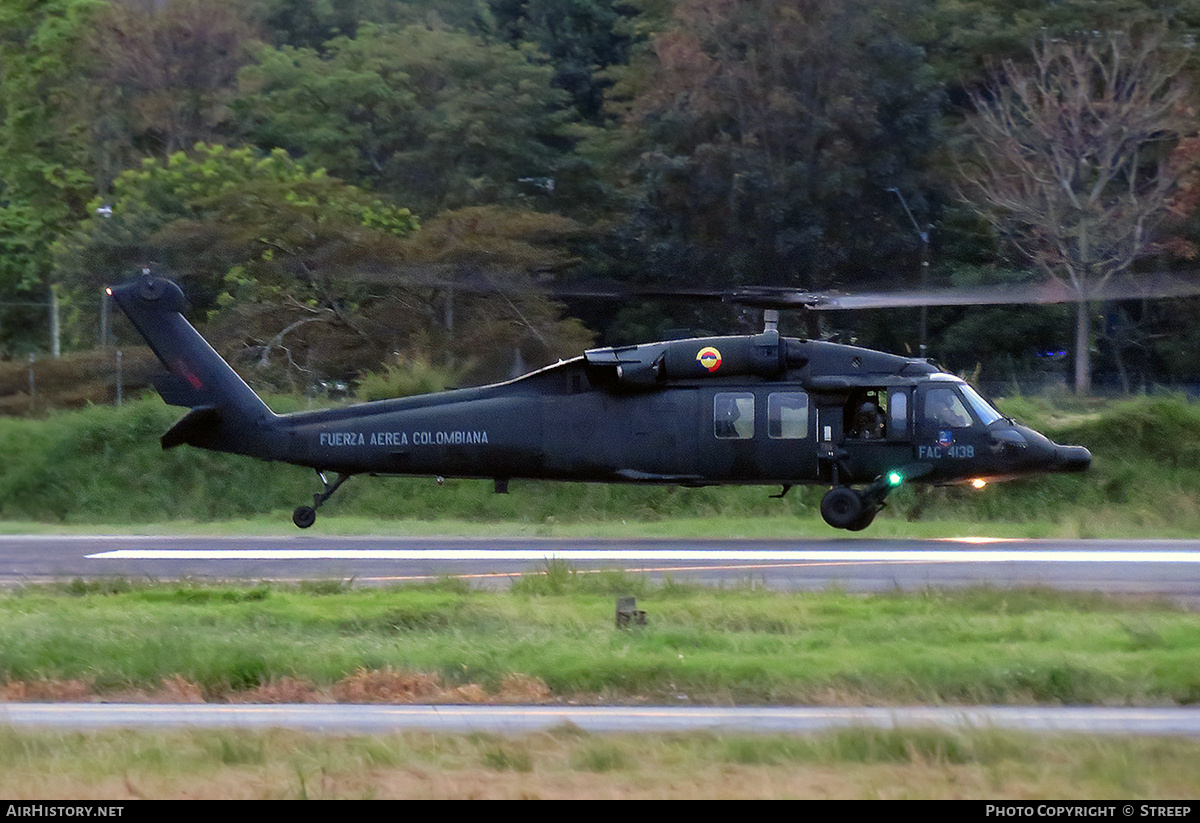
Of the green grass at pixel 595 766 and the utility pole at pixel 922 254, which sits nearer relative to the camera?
the green grass at pixel 595 766

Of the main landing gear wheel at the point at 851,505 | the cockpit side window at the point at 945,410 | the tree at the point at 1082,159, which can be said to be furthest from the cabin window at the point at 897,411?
the tree at the point at 1082,159

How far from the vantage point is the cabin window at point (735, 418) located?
2306 cm

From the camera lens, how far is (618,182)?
172ft

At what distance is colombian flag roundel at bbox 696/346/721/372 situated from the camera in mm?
23016

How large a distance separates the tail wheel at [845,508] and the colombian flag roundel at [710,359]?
2590mm

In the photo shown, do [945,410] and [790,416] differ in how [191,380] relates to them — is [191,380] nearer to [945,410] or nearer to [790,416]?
[790,416]

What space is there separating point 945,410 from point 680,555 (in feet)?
14.5

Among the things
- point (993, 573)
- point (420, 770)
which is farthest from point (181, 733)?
point (993, 573)

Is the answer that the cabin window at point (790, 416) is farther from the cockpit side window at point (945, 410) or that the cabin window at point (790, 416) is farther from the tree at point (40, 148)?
the tree at point (40, 148)

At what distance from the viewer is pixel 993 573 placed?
782 inches

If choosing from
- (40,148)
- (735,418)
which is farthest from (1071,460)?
(40,148)

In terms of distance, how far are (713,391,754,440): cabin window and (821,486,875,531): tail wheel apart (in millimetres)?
1630

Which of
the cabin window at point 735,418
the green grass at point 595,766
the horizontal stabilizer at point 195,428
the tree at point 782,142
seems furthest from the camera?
the tree at point 782,142

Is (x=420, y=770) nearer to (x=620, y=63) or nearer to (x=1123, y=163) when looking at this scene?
(x=1123, y=163)
